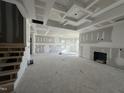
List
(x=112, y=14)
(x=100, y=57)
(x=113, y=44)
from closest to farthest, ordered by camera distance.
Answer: (x=112, y=14)
(x=113, y=44)
(x=100, y=57)

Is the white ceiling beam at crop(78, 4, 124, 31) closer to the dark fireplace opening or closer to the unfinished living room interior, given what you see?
the unfinished living room interior

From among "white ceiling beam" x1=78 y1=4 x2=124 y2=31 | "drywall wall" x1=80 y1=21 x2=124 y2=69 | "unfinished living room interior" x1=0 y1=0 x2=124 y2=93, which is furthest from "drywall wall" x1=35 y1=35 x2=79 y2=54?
"white ceiling beam" x1=78 y1=4 x2=124 y2=31

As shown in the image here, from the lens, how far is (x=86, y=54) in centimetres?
745

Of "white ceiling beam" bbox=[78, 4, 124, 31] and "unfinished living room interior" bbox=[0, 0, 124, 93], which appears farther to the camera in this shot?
"white ceiling beam" bbox=[78, 4, 124, 31]

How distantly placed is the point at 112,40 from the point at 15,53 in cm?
556

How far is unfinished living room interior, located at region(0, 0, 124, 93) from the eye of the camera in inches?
85.8

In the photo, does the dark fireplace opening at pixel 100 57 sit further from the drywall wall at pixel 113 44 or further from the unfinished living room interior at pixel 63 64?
the drywall wall at pixel 113 44

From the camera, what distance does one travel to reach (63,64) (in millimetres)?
4992

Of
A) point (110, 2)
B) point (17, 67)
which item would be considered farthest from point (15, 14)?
point (110, 2)

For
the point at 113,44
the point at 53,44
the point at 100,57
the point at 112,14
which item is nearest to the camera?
the point at 112,14

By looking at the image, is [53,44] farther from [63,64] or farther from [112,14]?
[112,14]

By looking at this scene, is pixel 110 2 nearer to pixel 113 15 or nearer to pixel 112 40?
pixel 113 15

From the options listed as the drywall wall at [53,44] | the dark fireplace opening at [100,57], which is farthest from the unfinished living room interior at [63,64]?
the drywall wall at [53,44]

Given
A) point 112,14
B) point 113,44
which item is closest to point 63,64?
point 113,44
